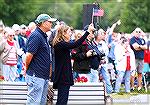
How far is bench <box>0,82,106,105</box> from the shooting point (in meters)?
11.0

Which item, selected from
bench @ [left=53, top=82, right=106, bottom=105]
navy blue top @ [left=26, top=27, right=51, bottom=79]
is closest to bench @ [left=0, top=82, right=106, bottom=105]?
bench @ [left=53, top=82, right=106, bottom=105]

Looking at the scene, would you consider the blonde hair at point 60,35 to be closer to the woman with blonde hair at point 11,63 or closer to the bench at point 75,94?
the bench at point 75,94

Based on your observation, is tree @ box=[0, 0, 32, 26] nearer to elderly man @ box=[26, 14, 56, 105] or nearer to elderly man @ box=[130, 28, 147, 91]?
elderly man @ box=[130, 28, 147, 91]

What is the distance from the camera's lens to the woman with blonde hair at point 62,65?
35.4 feet

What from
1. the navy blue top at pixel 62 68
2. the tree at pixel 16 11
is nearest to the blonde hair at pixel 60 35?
the navy blue top at pixel 62 68

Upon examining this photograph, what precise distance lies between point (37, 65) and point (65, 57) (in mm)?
756

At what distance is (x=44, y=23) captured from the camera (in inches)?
417

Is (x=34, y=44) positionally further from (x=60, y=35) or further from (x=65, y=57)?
(x=65, y=57)

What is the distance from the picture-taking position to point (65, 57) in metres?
10.9

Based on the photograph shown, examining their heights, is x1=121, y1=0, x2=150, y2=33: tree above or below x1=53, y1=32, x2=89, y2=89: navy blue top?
above

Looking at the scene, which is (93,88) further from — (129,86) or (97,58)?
(129,86)

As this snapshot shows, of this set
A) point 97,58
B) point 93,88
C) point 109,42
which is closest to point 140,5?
point 109,42

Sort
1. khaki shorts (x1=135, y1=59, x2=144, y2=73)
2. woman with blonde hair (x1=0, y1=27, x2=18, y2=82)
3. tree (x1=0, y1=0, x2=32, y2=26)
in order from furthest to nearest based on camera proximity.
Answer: tree (x1=0, y1=0, x2=32, y2=26), khaki shorts (x1=135, y1=59, x2=144, y2=73), woman with blonde hair (x1=0, y1=27, x2=18, y2=82)

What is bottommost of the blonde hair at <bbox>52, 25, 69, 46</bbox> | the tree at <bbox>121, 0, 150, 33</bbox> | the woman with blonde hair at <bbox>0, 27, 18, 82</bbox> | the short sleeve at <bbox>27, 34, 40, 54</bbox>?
the short sleeve at <bbox>27, 34, 40, 54</bbox>
